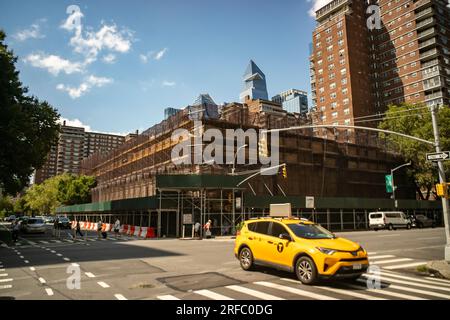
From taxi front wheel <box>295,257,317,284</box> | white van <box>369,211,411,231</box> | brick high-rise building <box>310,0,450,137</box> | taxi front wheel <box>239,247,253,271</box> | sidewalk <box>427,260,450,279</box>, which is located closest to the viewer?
taxi front wheel <box>295,257,317,284</box>

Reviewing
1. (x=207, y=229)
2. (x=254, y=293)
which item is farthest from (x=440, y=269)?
(x=207, y=229)

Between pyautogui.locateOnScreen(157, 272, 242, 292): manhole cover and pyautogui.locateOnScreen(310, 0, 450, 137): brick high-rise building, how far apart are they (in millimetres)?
78827

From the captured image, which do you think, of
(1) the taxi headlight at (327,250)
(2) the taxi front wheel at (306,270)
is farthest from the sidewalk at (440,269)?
(2) the taxi front wheel at (306,270)

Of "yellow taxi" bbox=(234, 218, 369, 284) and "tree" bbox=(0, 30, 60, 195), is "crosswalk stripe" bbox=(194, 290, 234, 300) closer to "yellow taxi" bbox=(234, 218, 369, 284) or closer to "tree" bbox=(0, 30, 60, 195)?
"yellow taxi" bbox=(234, 218, 369, 284)

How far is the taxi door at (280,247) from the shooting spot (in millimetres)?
9680

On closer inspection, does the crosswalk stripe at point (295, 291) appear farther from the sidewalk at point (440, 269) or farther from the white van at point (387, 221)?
the white van at point (387, 221)

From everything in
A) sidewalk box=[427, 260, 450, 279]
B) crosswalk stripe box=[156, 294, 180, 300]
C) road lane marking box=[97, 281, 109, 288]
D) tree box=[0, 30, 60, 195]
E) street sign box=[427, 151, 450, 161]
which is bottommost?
sidewalk box=[427, 260, 450, 279]

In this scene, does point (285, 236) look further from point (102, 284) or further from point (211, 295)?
point (102, 284)

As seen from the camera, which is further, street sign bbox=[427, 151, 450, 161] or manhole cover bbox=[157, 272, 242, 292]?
street sign bbox=[427, 151, 450, 161]

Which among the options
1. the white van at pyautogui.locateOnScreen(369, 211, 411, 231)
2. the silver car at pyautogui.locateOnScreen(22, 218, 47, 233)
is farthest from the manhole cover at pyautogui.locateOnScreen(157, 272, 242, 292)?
the white van at pyautogui.locateOnScreen(369, 211, 411, 231)

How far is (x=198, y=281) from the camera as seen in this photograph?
31.7 feet

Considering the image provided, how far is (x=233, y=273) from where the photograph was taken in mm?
10938

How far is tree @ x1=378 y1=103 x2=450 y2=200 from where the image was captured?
53719 millimetres
